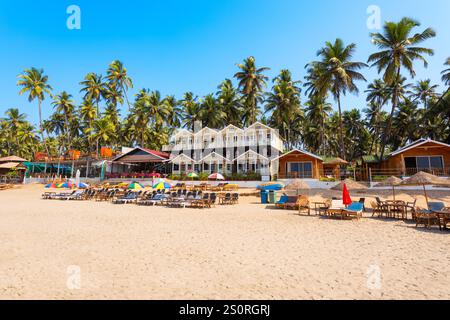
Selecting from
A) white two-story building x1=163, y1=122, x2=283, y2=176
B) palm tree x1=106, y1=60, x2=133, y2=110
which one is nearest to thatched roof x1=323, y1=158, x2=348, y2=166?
white two-story building x1=163, y1=122, x2=283, y2=176

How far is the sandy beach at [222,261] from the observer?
4406mm

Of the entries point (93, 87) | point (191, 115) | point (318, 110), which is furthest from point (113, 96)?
point (318, 110)

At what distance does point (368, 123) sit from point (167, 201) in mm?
45279

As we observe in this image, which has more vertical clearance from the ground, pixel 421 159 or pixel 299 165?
pixel 421 159

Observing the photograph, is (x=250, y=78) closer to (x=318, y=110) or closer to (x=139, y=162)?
(x=318, y=110)

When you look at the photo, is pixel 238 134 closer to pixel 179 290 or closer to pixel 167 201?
pixel 167 201

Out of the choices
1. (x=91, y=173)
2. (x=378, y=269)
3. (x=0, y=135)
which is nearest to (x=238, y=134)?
(x=91, y=173)

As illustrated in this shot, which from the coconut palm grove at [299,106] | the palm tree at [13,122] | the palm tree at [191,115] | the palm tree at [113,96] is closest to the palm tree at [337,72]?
the coconut palm grove at [299,106]

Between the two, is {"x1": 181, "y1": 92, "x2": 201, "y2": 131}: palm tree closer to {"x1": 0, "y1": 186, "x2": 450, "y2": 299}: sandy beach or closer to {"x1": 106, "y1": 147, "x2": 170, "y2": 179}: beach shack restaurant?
{"x1": 106, "y1": 147, "x2": 170, "y2": 179}: beach shack restaurant

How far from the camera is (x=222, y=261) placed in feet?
19.6

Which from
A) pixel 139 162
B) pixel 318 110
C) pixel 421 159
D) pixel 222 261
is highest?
pixel 318 110

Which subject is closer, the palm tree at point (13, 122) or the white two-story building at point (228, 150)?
the white two-story building at point (228, 150)

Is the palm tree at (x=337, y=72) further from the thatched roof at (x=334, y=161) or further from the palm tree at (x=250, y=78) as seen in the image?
the palm tree at (x=250, y=78)
